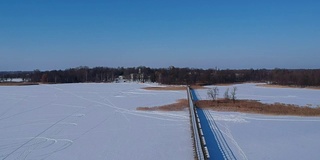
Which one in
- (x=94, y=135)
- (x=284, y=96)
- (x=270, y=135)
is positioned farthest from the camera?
(x=284, y=96)

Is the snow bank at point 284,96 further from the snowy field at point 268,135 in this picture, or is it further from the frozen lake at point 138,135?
the frozen lake at point 138,135

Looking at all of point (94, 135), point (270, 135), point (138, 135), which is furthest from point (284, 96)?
point (94, 135)

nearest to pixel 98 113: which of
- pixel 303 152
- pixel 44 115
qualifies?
pixel 44 115

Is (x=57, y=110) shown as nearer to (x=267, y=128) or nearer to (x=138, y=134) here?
(x=138, y=134)

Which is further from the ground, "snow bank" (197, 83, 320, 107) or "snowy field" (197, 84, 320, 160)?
"snow bank" (197, 83, 320, 107)

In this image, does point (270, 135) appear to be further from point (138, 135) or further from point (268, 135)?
point (138, 135)

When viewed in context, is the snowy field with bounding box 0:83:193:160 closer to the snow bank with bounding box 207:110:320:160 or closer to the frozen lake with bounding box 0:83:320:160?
the frozen lake with bounding box 0:83:320:160

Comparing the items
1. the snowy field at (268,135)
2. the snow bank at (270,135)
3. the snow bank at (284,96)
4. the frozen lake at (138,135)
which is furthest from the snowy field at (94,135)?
the snow bank at (284,96)

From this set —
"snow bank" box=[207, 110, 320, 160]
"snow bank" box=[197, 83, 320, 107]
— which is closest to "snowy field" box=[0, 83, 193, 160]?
"snow bank" box=[207, 110, 320, 160]
